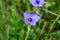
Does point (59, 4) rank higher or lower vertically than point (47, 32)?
higher

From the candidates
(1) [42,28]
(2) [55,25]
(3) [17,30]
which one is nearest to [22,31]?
(3) [17,30]

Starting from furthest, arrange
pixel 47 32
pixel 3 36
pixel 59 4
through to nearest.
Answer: pixel 59 4 < pixel 47 32 < pixel 3 36

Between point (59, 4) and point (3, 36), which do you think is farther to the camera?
point (59, 4)

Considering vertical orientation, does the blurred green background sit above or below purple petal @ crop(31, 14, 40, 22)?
below

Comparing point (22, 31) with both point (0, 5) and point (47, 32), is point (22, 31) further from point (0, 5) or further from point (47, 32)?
point (0, 5)

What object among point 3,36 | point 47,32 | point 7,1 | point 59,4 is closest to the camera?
point 3,36

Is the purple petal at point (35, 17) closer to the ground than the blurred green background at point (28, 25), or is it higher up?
higher up

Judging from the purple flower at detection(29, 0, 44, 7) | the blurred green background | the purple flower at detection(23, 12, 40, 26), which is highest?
the purple flower at detection(29, 0, 44, 7)

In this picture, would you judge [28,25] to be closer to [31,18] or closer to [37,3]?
[31,18]
